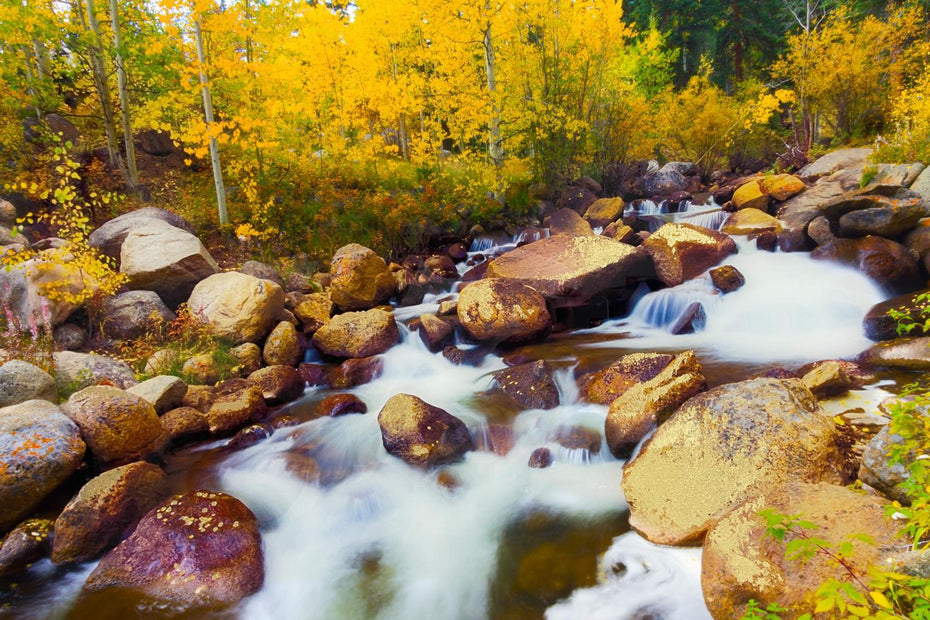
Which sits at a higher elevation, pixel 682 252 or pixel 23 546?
pixel 682 252

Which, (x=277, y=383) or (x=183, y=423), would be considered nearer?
(x=183, y=423)

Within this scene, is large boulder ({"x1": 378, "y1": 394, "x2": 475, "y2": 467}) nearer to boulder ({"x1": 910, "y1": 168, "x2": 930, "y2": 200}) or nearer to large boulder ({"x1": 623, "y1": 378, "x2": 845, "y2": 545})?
large boulder ({"x1": 623, "y1": 378, "x2": 845, "y2": 545})

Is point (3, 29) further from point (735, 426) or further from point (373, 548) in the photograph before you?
point (735, 426)

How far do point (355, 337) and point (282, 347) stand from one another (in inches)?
48.3

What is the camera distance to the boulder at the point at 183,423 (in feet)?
20.5

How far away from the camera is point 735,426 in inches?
170

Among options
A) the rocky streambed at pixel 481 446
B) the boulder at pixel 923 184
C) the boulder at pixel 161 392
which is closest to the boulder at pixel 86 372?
the rocky streambed at pixel 481 446

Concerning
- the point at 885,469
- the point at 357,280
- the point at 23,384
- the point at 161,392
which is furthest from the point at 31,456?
the point at 885,469

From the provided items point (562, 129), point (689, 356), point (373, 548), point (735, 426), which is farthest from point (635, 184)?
point (373, 548)

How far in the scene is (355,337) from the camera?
863 cm

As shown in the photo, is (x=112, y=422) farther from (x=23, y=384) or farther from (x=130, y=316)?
(x=130, y=316)

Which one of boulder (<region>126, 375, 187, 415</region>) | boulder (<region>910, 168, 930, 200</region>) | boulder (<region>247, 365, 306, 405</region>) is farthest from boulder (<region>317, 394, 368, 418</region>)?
boulder (<region>910, 168, 930, 200</region>)

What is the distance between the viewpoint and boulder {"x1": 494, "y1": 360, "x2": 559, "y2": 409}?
6504 millimetres

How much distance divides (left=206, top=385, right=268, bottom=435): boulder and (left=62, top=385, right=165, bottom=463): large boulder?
82 centimetres
